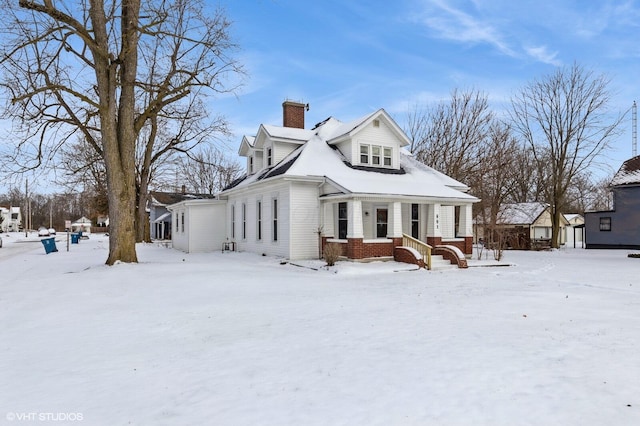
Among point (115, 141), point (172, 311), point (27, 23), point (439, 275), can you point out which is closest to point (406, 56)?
point (439, 275)

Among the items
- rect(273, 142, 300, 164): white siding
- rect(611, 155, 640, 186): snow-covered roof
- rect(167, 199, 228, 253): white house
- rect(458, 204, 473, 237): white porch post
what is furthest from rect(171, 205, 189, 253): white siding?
rect(611, 155, 640, 186): snow-covered roof

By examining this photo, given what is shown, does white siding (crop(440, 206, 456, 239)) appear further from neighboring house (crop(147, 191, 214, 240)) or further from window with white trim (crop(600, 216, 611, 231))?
neighboring house (crop(147, 191, 214, 240))

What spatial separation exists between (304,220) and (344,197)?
8.44 feet

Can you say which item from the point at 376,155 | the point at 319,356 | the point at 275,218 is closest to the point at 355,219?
the point at 275,218

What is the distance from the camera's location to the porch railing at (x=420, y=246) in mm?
15906

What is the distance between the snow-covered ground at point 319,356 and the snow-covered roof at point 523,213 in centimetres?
3130

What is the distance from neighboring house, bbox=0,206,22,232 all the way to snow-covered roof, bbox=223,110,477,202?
104m

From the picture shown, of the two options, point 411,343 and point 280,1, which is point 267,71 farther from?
point 411,343

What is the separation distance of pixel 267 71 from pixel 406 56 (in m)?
8.20

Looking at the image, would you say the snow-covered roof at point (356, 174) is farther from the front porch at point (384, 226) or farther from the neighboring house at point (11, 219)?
the neighboring house at point (11, 219)

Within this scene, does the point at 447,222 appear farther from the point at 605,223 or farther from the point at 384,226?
the point at 605,223

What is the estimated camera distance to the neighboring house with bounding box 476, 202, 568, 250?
34.4 m

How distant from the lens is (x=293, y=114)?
25.5 metres

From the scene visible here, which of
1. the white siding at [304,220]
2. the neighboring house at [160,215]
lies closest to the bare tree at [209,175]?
the neighboring house at [160,215]
